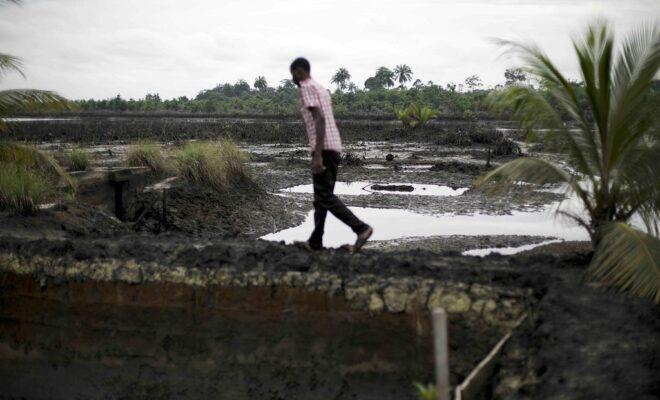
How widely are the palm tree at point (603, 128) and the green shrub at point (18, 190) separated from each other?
21.2 ft

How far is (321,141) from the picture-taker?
674 centimetres

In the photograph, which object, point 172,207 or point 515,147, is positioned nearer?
point 172,207

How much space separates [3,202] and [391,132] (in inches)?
981

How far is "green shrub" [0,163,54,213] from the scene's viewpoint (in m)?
9.55

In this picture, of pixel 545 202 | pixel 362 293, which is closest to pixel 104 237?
pixel 362 293

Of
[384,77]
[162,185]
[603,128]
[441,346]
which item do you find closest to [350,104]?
[384,77]

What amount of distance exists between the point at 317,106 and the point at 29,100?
4811 millimetres

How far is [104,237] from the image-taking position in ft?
27.2

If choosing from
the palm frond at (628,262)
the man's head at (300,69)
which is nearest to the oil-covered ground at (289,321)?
the palm frond at (628,262)

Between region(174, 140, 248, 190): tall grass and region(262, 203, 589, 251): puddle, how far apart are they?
2004 mm

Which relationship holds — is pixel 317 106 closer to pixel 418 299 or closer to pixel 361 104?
pixel 418 299

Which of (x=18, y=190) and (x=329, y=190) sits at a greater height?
(x=329, y=190)

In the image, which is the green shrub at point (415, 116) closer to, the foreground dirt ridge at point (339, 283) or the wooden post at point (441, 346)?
the foreground dirt ridge at point (339, 283)

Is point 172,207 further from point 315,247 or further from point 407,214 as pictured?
point 315,247
